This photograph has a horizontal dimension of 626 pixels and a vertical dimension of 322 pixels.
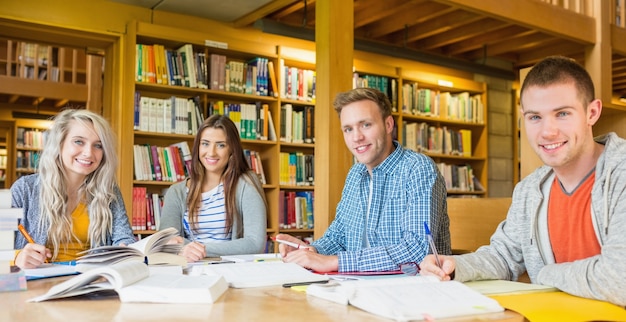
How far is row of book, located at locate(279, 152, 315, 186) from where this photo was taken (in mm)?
4934

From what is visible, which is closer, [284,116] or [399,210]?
[399,210]

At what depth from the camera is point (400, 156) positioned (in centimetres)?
227

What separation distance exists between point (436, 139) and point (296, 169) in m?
1.75

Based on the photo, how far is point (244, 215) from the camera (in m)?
2.81

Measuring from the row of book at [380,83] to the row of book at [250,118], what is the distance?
0.95 m

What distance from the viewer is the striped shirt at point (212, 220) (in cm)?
282

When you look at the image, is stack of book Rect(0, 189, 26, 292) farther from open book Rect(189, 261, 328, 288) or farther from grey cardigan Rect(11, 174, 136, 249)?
grey cardigan Rect(11, 174, 136, 249)

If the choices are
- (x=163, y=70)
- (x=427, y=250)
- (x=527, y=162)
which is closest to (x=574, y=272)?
(x=427, y=250)

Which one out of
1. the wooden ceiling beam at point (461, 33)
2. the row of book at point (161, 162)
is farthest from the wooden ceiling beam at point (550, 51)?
the row of book at point (161, 162)

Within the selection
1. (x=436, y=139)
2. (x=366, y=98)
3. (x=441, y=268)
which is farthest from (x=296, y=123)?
(x=441, y=268)

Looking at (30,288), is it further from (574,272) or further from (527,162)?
(527,162)

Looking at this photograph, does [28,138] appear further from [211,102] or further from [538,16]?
[538,16]

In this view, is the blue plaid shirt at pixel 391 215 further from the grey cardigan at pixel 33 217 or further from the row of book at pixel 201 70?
the row of book at pixel 201 70

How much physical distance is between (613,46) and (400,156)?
363 centimetres
